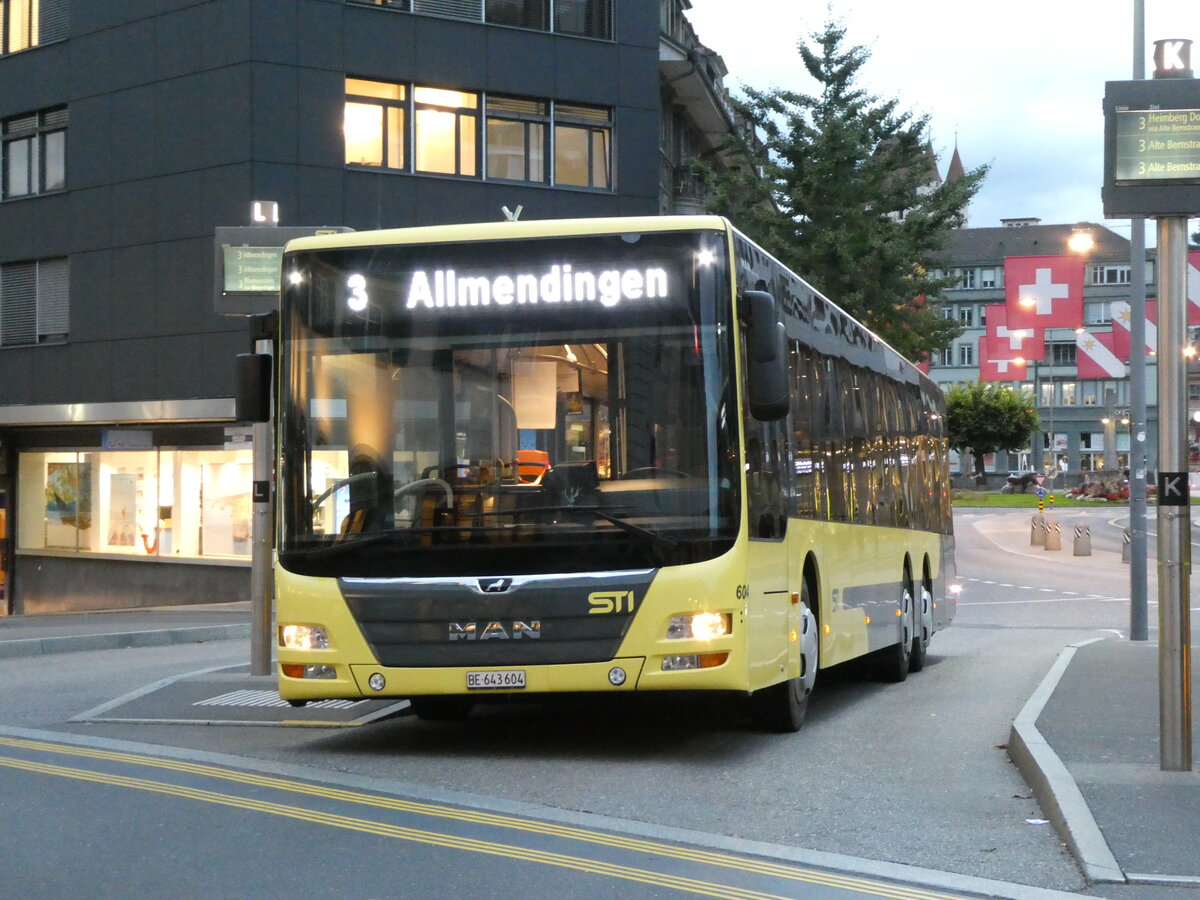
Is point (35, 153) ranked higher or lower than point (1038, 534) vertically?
higher

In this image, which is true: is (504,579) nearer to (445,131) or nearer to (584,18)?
(445,131)

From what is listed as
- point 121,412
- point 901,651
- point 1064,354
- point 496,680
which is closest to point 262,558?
point 496,680

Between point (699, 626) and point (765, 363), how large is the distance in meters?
→ 1.46

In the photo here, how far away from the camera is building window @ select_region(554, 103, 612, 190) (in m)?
31.8

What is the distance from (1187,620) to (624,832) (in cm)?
310

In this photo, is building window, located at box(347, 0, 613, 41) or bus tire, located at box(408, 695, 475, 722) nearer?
bus tire, located at box(408, 695, 475, 722)

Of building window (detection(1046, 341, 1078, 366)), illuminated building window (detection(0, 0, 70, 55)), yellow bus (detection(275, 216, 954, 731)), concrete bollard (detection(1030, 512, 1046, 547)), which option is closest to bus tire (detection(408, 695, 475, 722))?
yellow bus (detection(275, 216, 954, 731))

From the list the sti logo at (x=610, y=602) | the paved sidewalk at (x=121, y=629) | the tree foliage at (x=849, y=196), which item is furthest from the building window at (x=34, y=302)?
the sti logo at (x=610, y=602)

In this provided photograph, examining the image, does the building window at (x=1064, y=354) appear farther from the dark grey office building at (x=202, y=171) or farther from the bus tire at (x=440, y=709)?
the bus tire at (x=440, y=709)

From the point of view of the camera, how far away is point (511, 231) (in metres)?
9.75

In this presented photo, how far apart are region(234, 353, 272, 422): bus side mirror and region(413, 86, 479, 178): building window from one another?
21.0 metres

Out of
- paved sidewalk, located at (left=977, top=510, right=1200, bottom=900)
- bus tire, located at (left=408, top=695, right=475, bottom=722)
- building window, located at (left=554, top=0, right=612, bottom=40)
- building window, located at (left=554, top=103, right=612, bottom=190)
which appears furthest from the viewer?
building window, located at (left=554, top=103, right=612, bottom=190)

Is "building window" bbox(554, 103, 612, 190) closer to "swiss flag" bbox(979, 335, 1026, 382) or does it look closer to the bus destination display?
"swiss flag" bbox(979, 335, 1026, 382)

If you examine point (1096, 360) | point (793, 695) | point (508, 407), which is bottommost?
point (793, 695)
